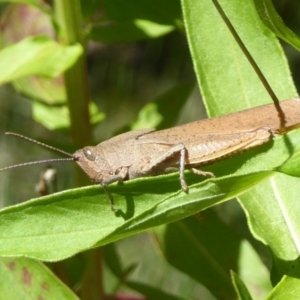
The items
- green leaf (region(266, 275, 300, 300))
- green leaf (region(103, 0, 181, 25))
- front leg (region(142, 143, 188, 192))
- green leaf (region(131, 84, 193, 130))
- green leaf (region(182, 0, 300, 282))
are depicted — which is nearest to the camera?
green leaf (region(266, 275, 300, 300))

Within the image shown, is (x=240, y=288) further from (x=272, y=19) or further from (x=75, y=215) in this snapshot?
(x=272, y=19)

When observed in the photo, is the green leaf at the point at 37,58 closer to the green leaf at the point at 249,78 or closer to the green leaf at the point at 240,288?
the green leaf at the point at 249,78

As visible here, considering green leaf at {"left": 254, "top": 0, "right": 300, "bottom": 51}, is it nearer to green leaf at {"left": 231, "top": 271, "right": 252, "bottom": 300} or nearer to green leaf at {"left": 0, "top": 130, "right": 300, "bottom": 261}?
green leaf at {"left": 0, "top": 130, "right": 300, "bottom": 261}

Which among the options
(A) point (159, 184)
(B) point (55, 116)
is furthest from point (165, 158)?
(B) point (55, 116)

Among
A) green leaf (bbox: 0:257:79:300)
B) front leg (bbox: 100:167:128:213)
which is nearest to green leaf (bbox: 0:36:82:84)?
front leg (bbox: 100:167:128:213)

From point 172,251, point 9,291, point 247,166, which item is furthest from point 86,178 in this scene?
point 247,166

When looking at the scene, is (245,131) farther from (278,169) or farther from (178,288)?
(178,288)
